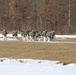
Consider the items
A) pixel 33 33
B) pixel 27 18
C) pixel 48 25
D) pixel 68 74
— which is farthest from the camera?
pixel 27 18

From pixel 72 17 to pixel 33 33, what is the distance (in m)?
27.3

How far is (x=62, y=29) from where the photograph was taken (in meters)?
49.8

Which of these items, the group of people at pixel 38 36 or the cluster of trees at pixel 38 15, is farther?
the cluster of trees at pixel 38 15

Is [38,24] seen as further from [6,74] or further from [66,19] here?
[6,74]

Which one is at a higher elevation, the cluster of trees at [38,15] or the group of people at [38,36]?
the cluster of trees at [38,15]

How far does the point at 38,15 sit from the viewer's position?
61.2 meters

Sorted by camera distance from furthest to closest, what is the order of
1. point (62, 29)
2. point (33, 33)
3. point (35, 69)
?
point (62, 29) → point (33, 33) → point (35, 69)

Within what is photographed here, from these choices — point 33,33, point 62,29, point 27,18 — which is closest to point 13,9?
point 27,18

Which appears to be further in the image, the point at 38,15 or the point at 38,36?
the point at 38,15

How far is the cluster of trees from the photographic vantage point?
191 feet

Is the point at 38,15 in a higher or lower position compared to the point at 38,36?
higher

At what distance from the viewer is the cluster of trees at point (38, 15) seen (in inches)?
2293

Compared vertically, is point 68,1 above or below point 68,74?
above

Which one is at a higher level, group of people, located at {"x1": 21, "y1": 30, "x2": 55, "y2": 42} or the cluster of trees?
the cluster of trees
